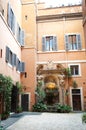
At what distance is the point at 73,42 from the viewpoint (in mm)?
20734

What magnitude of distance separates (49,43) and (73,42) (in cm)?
249

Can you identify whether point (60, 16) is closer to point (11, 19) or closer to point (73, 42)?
point (73, 42)

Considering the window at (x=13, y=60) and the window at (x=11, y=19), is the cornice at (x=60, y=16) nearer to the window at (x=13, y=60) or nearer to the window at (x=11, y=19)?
the window at (x=13, y=60)

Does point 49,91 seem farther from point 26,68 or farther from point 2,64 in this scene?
point 2,64

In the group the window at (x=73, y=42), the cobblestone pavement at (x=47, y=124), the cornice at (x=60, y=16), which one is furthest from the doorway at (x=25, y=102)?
the cornice at (x=60, y=16)

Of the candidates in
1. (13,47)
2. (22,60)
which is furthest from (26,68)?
(13,47)

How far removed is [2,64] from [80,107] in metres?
9.75

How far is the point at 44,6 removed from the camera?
2255 cm

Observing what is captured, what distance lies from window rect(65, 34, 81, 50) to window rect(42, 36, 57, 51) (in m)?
1.24

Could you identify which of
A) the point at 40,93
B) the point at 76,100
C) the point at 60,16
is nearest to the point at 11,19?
the point at 40,93

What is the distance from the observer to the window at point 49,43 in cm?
2073

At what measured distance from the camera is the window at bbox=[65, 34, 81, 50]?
20.3 m

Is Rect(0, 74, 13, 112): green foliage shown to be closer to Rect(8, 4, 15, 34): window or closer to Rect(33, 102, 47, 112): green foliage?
Rect(8, 4, 15, 34): window

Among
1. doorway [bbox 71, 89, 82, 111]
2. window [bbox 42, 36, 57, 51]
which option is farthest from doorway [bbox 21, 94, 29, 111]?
window [bbox 42, 36, 57, 51]
